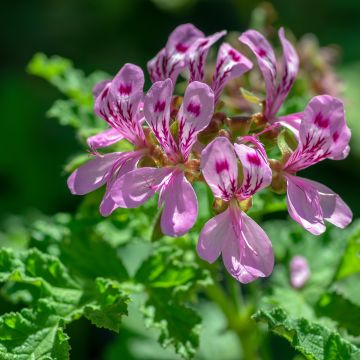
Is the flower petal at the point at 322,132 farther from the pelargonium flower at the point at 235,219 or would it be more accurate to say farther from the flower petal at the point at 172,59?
the flower petal at the point at 172,59

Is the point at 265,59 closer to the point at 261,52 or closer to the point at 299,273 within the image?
the point at 261,52

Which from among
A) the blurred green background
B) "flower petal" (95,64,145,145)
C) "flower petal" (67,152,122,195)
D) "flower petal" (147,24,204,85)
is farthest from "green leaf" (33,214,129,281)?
the blurred green background

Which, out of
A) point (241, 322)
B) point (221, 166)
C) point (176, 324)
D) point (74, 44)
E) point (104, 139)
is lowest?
point (74, 44)

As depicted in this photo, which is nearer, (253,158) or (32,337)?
(253,158)

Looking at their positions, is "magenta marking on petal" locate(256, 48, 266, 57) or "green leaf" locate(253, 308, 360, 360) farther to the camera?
"magenta marking on petal" locate(256, 48, 266, 57)

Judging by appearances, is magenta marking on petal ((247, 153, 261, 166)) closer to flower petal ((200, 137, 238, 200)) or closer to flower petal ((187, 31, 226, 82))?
flower petal ((200, 137, 238, 200))

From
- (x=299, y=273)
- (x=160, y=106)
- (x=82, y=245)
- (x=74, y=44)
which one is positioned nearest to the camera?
(x=160, y=106)

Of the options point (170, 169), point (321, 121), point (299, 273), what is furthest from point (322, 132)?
point (299, 273)
